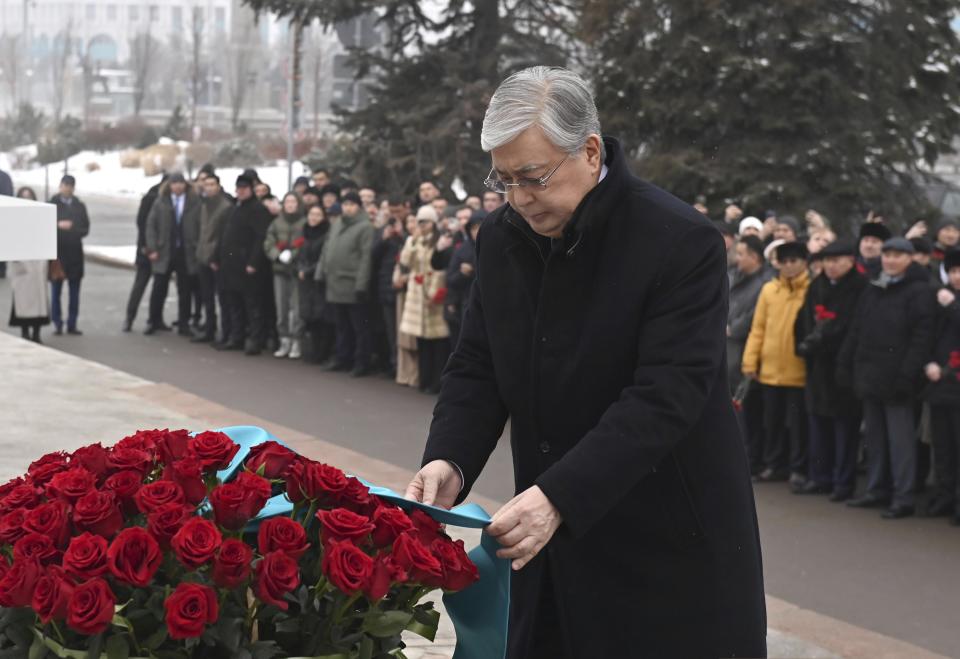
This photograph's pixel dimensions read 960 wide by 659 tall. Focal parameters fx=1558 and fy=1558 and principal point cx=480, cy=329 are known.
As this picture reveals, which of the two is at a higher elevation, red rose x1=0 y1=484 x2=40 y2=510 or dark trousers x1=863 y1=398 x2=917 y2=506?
red rose x1=0 y1=484 x2=40 y2=510

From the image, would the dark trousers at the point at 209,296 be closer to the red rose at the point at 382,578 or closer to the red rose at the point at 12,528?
the red rose at the point at 12,528

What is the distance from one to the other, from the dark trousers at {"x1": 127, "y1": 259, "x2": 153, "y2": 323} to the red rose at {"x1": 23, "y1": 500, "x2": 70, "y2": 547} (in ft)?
51.1

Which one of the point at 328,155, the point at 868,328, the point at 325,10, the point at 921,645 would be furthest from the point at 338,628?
the point at 328,155

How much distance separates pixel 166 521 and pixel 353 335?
1280 cm

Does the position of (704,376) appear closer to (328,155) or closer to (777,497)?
(777,497)

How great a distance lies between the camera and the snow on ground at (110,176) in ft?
157

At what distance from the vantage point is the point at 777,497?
988 cm

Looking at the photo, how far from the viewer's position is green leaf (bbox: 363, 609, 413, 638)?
2.59 metres

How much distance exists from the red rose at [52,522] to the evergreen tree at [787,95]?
A: 50.7ft

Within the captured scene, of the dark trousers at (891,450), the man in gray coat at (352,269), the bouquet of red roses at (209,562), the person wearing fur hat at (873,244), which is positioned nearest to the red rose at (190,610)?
the bouquet of red roses at (209,562)

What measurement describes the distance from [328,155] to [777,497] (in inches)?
607

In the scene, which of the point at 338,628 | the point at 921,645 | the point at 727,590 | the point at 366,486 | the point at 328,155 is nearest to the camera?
the point at 338,628

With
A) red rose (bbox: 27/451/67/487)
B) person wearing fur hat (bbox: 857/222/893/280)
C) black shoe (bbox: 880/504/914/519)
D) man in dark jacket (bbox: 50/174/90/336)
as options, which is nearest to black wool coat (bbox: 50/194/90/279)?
man in dark jacket (bbox: 50/174/90/336)

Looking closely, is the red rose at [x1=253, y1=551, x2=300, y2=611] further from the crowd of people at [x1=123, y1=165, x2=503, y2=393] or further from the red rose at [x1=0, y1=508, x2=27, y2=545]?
the crowd of people at [x1=123, y1=165, x2=503, y2=393]
